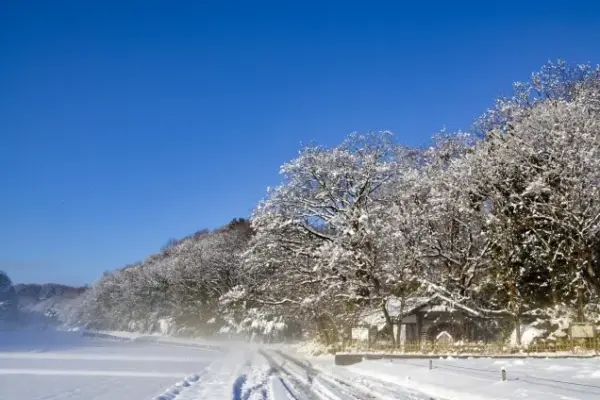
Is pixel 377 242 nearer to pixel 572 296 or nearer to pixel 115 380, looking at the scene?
pixel 572 296

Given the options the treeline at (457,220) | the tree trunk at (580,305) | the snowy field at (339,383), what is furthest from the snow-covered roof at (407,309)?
the snowy field at (339,383)

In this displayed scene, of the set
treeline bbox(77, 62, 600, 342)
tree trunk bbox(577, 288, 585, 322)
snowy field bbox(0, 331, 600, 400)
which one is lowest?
snowy field bbox(0, 331, 600, 400)

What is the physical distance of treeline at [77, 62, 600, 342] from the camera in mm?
34469

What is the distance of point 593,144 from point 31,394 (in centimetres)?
3145

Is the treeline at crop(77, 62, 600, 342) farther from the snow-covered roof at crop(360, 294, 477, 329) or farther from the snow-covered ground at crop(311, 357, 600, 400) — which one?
the snow-covered ground at crop(311, 357, 600, 400)

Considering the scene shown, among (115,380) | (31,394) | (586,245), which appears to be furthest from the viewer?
(586,245)

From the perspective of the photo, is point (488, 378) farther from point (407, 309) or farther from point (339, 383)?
point (407, 309)

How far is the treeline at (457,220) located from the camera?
34.5m

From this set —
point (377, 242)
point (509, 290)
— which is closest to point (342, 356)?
point (377, 242)

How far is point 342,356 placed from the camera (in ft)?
116

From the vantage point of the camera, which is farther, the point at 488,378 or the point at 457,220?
the point at 457,220

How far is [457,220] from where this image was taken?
3944 cm

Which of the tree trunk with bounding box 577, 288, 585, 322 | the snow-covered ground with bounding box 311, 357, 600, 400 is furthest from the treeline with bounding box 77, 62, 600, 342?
the snow-covered ground with bounding box 311, 357, 600, 400

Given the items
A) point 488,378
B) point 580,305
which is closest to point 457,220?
point 580,305
